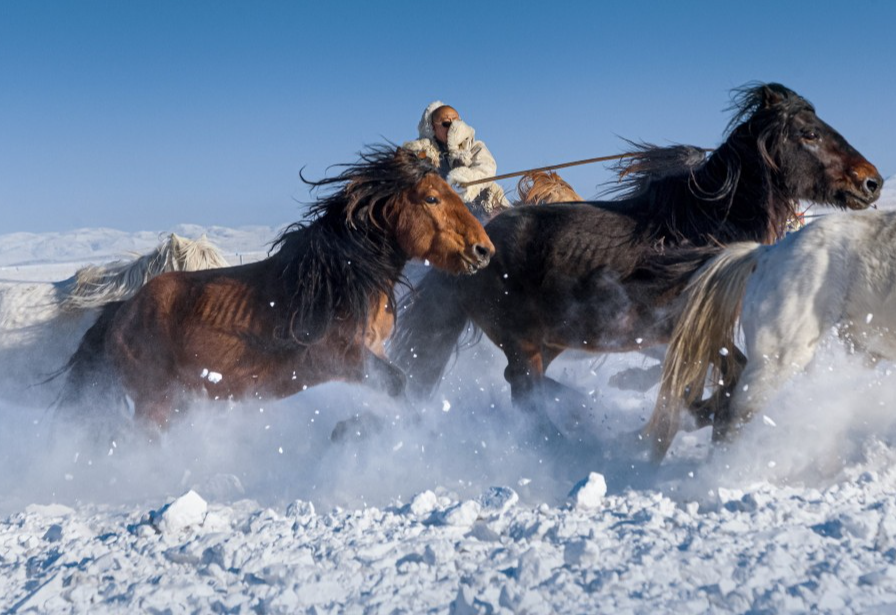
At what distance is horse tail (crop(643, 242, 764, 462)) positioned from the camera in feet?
13.6

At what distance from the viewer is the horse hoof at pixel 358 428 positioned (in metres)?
4.55

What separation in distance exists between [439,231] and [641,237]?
1.18m

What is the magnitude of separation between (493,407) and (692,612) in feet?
9.80

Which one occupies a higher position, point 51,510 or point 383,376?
point 383,376

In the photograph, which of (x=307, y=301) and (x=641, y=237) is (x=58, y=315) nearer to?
(x=307, y=301)

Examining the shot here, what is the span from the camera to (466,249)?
4590mm

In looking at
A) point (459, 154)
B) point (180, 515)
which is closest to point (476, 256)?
point (180, 515)

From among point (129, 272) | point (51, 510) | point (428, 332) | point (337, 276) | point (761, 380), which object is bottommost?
point (51, 510)

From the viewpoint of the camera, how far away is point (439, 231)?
15.2 feet

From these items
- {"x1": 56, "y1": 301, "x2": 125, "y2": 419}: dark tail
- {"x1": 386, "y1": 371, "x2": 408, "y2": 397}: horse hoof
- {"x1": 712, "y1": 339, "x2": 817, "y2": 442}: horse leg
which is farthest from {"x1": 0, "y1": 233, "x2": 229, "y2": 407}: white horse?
{"x1": 712, "y1": 339, "x2": 817, "y2": 442}: horse leg

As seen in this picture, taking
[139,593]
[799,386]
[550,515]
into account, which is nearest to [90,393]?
[139,593]

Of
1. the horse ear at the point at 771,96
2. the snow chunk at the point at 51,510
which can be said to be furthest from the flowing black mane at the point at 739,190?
the snow chunk at the point at 51,510

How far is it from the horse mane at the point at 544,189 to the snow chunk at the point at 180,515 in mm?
4875

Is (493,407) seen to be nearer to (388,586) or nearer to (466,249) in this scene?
(466,249)
